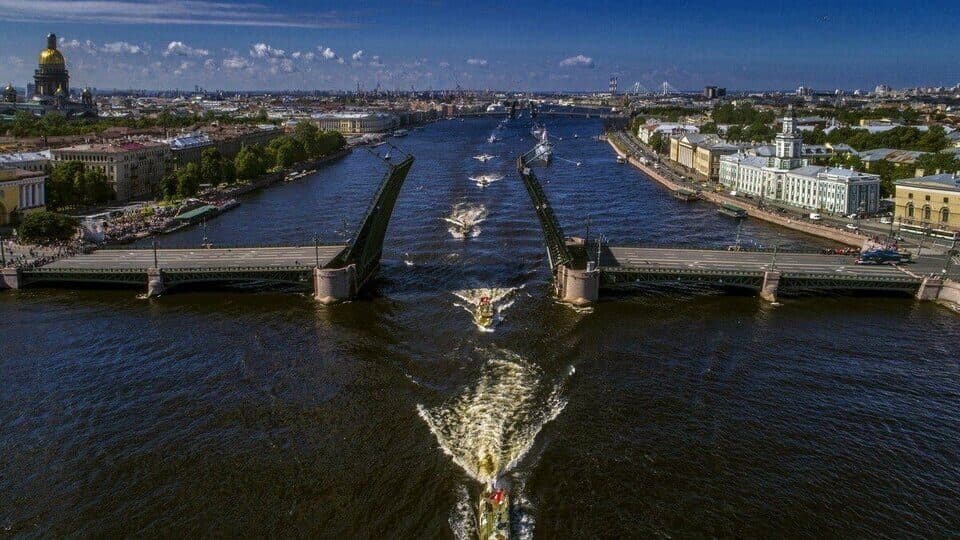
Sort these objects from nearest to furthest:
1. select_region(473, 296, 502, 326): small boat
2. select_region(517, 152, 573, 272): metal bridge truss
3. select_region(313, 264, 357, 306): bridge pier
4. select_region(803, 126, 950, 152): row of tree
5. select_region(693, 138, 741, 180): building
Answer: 1. select_region(473, 296, 502, 326): small boat
2. select_region(313, 264, 357, 306): bridge pier
3. select_region(517, 152, 573, 272): metal bridge truss
4. select_region(803, 126, 950, 152): row of tree
5. select_region(693, 138, 741, 180): building

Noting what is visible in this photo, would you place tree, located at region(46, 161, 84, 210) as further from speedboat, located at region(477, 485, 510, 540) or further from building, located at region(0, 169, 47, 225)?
speedboat, located at region(477, 485, 510, 540)

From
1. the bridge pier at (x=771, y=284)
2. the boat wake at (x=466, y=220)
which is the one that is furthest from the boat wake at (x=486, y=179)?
the bridge pier at (x=771, y=284)

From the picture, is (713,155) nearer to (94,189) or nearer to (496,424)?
(94,189)

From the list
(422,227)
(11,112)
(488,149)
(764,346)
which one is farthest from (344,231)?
(11,112)

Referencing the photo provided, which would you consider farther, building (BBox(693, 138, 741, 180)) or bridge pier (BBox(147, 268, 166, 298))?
building (BBox(693, 138, 741, 180))

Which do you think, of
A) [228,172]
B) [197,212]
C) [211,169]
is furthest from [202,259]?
[228,172]

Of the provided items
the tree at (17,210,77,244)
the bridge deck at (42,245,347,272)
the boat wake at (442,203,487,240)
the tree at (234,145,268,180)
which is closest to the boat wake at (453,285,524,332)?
the bridge deck at (42,245,347,272)
